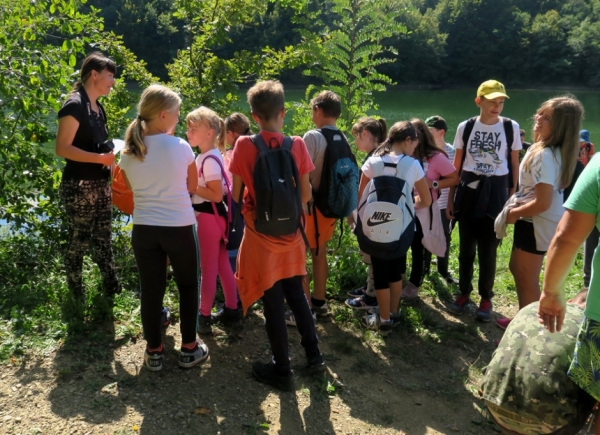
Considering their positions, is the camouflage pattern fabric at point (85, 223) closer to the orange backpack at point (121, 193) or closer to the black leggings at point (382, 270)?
the orange backpack at point (121, 193)

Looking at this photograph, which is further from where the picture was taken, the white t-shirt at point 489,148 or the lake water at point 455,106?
the lake water at point 455,106

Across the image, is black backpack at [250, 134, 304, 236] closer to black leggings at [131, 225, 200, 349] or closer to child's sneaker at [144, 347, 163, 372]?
black leggings at [131, 225, 200, 349]

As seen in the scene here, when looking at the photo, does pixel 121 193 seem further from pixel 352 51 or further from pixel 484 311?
pixel 352 51

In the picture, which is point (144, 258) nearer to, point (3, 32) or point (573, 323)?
point (573, 323)

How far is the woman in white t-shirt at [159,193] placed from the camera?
278 centimetres

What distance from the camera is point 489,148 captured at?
13.1ft

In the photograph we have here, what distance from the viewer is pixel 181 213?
2.86 metres

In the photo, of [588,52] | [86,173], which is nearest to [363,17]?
[86,173]

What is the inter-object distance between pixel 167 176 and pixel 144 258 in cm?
48

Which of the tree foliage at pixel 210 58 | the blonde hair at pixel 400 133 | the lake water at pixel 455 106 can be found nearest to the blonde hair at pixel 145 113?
the blonde hair at pixel 400 133

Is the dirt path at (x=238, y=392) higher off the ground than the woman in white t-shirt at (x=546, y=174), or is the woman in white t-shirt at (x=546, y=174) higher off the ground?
the woman in white t-shirt at (x=546, y=174)

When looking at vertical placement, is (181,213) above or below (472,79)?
below

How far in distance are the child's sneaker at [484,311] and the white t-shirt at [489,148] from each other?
1000 millimetres

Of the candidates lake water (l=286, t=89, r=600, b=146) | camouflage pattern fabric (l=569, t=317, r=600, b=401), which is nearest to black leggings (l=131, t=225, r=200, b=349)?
camouflage pattern fabric (l=569, t=317, r=600, b=401)
